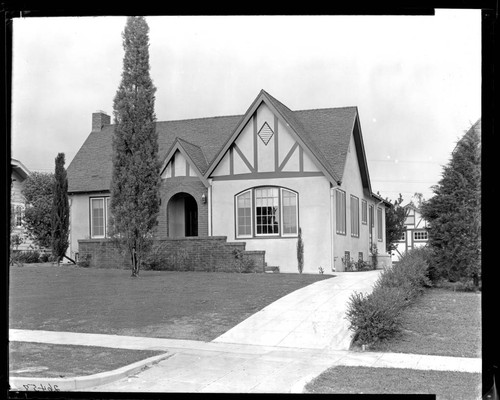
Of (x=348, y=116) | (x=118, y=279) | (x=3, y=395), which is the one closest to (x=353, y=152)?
(x=348, y=116)

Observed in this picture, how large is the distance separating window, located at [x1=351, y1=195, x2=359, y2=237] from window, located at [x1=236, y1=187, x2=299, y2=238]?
173cm

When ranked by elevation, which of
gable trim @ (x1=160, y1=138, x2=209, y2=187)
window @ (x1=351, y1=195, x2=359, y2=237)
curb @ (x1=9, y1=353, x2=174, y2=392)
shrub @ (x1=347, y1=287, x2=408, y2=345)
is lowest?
curb @ (x1=9, y1=353, x2=174, y2=392)

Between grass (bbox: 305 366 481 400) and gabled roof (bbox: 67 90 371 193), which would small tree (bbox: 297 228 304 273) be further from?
grass (bbox: 305 366 481 400)

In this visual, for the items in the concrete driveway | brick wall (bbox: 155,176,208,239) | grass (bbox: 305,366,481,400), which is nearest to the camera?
grass (bbox: 305,366,481,400)

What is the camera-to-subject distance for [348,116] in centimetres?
1397

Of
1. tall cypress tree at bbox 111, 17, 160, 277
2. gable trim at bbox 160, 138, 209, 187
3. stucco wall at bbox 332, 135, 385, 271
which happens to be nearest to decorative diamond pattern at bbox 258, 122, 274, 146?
stucco wall at bbox 332, 135, 385, 271

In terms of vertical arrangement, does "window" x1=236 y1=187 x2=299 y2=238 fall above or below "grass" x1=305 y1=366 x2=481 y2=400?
above

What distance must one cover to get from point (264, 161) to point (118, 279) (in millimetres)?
6001

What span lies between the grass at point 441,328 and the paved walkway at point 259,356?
0.38 m

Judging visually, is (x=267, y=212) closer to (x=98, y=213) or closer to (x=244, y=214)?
(x=244, y=214)

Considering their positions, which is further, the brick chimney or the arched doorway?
the arched doorway

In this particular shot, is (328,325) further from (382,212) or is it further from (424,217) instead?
(382,212)

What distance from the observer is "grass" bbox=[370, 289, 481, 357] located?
7.98m

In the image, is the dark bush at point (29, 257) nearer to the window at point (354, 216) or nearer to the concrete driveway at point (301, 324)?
the concrete driveway at point (301, 324)
